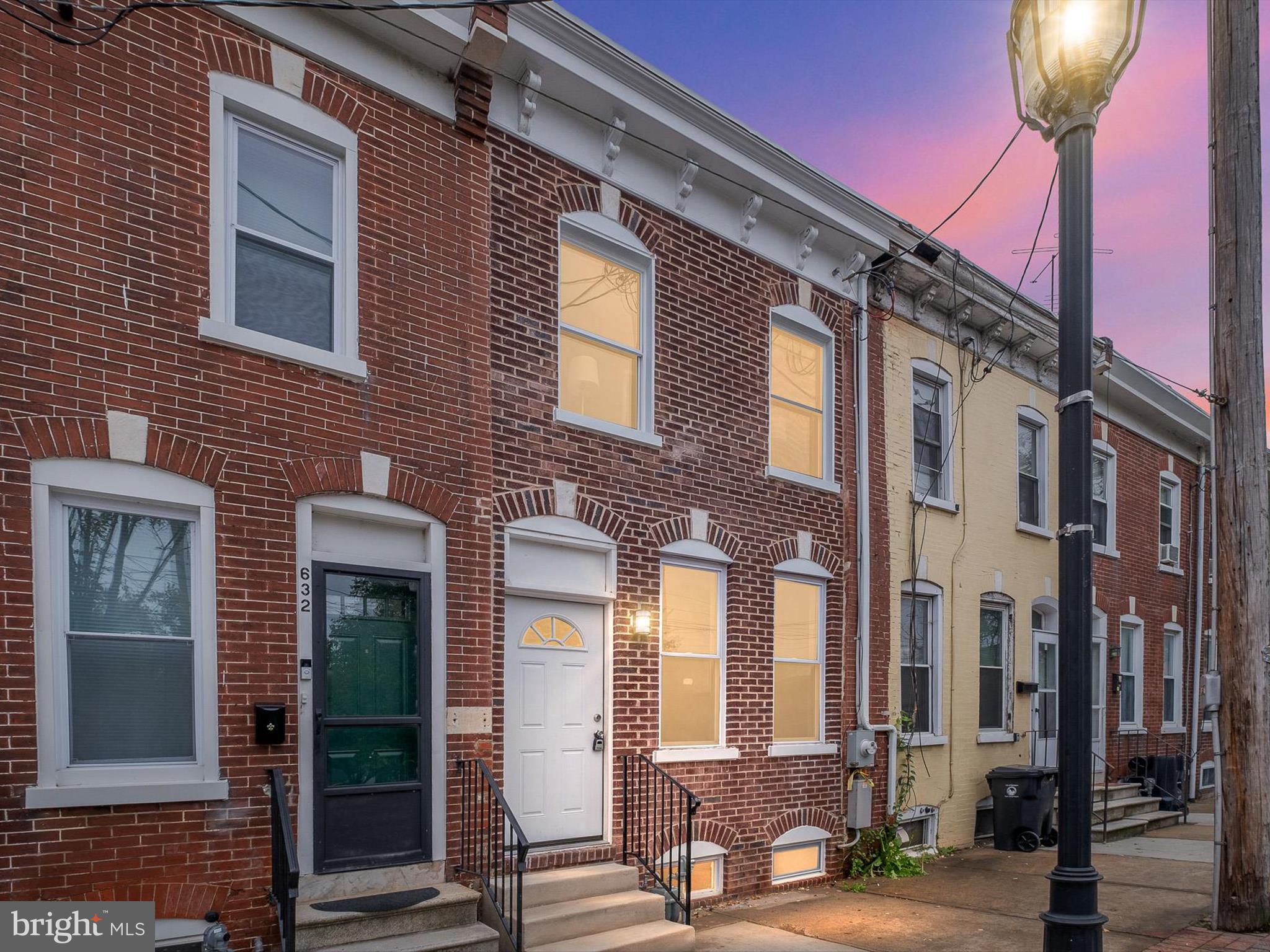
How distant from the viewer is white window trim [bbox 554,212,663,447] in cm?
834

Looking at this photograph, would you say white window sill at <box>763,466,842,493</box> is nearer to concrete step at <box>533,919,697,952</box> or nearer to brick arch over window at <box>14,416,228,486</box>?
concrete step at <box>533,919,697,952</box>

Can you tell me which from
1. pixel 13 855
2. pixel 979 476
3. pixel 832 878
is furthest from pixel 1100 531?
pixel 13 855

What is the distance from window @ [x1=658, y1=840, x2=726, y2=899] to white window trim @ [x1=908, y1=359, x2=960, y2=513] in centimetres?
509

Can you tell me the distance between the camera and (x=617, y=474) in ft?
28.1

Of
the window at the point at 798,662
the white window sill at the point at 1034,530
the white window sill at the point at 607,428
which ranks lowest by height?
the window at the point at 798,662

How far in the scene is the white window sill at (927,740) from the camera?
37.9 ft

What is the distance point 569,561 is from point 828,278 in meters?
4.93

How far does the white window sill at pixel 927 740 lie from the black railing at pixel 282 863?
761 centimetres

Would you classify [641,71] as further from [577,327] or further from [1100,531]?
[1100,531]

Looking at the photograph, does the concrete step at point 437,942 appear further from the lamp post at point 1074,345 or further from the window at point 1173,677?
the window at point 1173,677

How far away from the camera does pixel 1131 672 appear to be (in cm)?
1712

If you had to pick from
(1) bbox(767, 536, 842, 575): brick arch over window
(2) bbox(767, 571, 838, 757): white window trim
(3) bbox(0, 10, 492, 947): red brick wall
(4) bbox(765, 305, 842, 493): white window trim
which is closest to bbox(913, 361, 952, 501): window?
(4) bbox(765, 305, 842, 493): white window trim

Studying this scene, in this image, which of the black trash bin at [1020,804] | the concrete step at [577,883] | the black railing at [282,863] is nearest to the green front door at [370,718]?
the black railing at [282,863]

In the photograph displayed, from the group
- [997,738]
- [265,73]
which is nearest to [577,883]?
[265,73]
